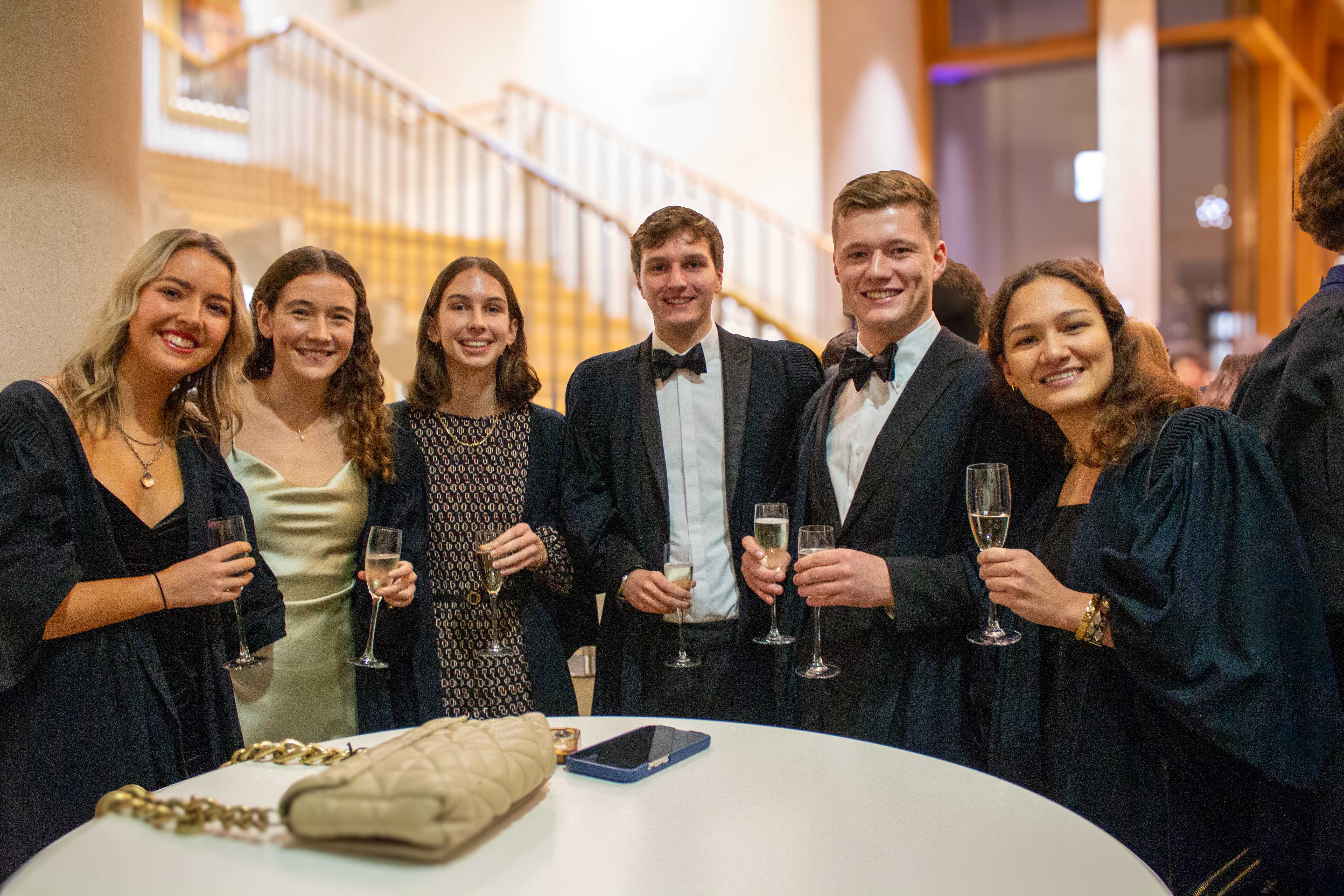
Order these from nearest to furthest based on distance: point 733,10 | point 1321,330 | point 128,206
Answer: point 1321,330 → point 128,206 → point 733,10

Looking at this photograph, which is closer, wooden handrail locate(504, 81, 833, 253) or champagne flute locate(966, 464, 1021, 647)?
champagne flute locate(966, 464, 1021, 647)

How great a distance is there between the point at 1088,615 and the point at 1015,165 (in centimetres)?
866

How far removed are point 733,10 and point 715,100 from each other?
75 cm

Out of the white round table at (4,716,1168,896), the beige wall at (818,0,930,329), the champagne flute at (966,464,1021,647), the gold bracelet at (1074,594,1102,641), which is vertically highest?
the beige wall at (818,0,930,329)

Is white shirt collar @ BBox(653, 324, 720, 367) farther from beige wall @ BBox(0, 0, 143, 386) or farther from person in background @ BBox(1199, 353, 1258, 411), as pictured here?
beige wall @ BBox(0, 0, 143, 386)

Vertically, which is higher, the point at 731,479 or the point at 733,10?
the point at 733,10

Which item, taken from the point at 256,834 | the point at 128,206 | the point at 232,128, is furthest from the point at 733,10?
the point at 256,834

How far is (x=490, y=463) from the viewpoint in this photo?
8.87ft

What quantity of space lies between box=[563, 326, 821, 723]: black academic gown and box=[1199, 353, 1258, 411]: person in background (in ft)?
3.38

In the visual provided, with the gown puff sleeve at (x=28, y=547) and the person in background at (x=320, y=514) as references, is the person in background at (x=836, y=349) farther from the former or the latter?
the gown puff sleeve at (x=28, y=547)

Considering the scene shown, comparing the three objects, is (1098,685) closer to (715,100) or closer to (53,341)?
(53,341)

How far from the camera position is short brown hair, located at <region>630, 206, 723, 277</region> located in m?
2.61

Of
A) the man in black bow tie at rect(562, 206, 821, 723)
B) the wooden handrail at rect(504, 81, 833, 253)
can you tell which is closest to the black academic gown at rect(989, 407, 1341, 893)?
the man in black bow tie at rect(562, 206, 821, 723)

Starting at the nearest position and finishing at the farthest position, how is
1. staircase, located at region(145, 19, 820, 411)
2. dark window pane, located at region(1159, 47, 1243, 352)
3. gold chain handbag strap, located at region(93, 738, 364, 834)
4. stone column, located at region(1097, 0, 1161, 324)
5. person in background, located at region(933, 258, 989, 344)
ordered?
Result: gold chain handbag strap, located at region(93, 738, 364, 834) < person in background, located at region(933, 258, 989, 344) < staircase, located at region(145, 19, 820, 411) < stone column, located at region(1097, 0, 1161, 324) < dark window pane, located at region(1159, 47, 1243, 352)
